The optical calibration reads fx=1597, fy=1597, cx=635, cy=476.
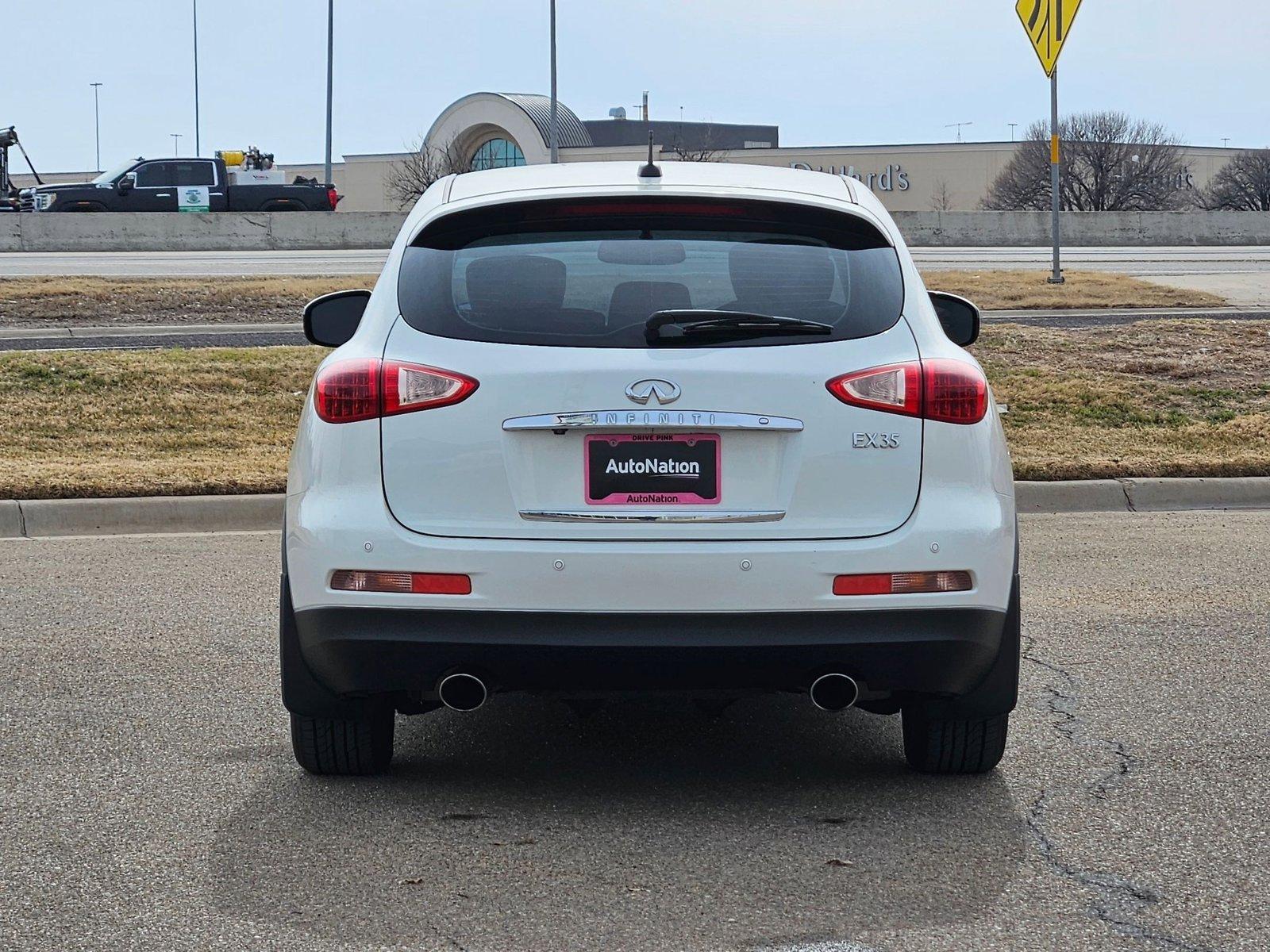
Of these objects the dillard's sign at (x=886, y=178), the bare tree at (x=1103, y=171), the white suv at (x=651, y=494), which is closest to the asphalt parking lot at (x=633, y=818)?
the white suv at (x=651, y=494)

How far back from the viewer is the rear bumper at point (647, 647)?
395 centimetres

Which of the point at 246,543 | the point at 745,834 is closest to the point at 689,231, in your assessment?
the point at 745,834

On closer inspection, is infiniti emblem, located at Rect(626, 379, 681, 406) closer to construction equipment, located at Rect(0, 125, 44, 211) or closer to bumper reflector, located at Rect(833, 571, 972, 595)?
bumper reflector, located at Rect(833, 571, 972, 595)

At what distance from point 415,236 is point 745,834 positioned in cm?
183

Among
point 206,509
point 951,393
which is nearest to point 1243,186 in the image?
point 206,509

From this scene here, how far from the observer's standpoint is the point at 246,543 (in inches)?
340

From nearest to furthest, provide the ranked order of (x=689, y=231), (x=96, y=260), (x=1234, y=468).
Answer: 1. (x=689, y=231)
2. (x=1234, y=468)
3. (x=96, y=260)

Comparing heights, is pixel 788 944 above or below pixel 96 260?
below

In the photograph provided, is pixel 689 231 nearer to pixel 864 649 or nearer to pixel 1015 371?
pixel 864 649

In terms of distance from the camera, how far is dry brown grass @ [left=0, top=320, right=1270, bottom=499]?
1009 cm

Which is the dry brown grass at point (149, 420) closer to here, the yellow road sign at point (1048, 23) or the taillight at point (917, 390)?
the taillight at point (917, 390)

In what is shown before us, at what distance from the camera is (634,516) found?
3938mm

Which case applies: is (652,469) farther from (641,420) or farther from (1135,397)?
(1135,397)

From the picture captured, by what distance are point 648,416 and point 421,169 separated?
244ft
